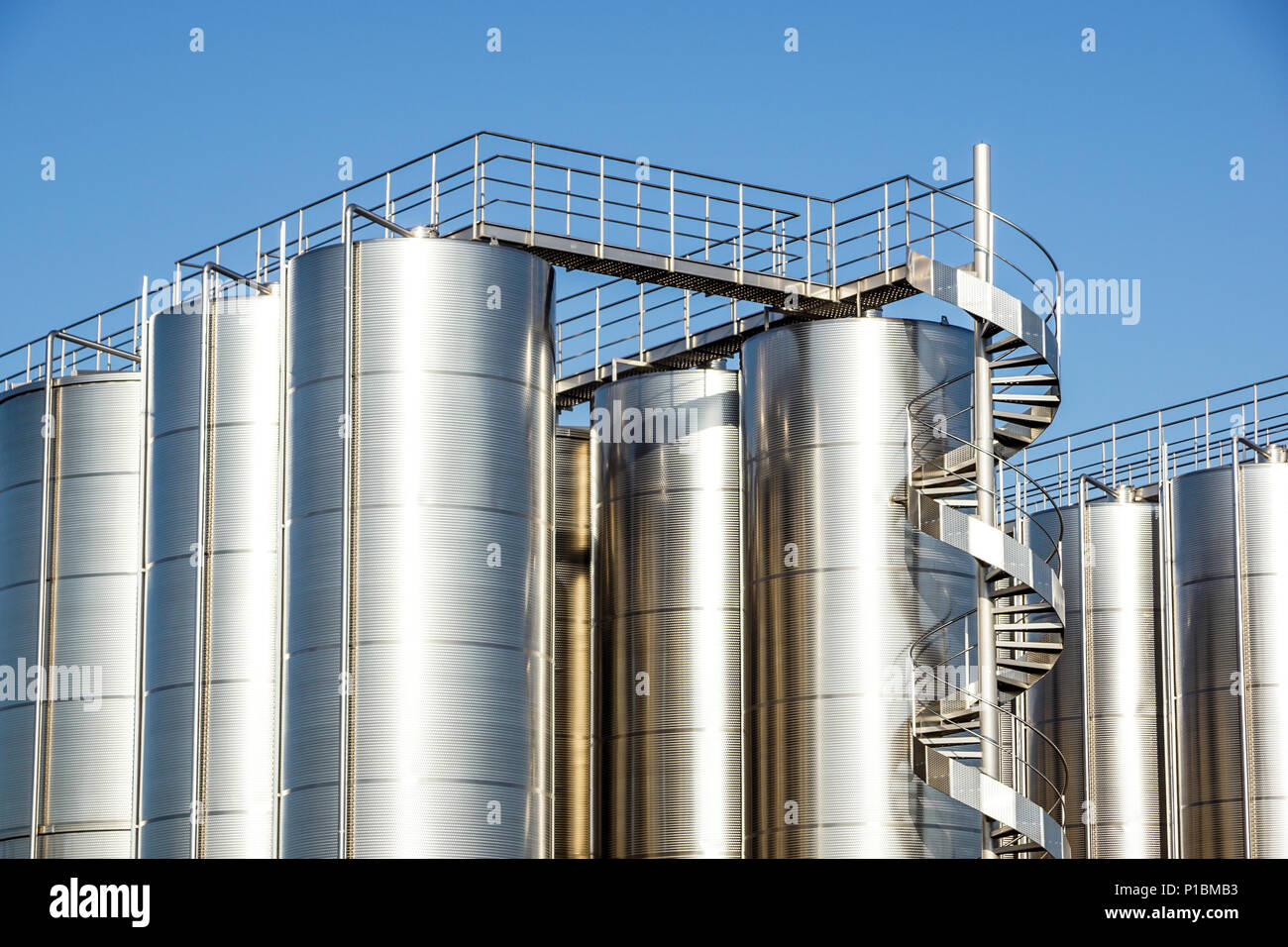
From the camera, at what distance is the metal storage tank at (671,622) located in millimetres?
33219

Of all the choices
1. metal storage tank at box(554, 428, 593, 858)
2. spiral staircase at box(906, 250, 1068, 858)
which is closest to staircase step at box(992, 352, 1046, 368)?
spiral staircase at box(906, 250, 1068, 858)

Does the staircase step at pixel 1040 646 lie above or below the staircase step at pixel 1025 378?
below

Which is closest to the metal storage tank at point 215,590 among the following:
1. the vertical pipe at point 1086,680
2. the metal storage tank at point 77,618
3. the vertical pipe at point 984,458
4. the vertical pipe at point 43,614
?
the metal storage tank at point 77,618

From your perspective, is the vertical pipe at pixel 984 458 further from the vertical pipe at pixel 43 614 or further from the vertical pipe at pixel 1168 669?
the vertical pipe at pixel 43 614

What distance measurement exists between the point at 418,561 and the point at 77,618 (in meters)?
9.74

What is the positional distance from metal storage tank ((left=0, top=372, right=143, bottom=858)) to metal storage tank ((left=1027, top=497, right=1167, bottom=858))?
18.4m

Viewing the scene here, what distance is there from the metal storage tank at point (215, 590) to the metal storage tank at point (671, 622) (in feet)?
19.6

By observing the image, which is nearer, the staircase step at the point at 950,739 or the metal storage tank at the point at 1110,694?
the staircase step at the point at 950,739

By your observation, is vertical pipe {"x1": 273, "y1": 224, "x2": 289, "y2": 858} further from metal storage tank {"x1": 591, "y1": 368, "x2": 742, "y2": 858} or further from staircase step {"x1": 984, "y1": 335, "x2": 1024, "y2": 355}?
staircase step {"x1": 984, "y1": 335, "x2": 1024, "y2": 355}

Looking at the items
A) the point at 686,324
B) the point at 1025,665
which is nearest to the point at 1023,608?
the point at 1025,665

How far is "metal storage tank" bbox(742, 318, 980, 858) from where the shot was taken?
29812mm

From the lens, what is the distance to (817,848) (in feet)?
98.0
